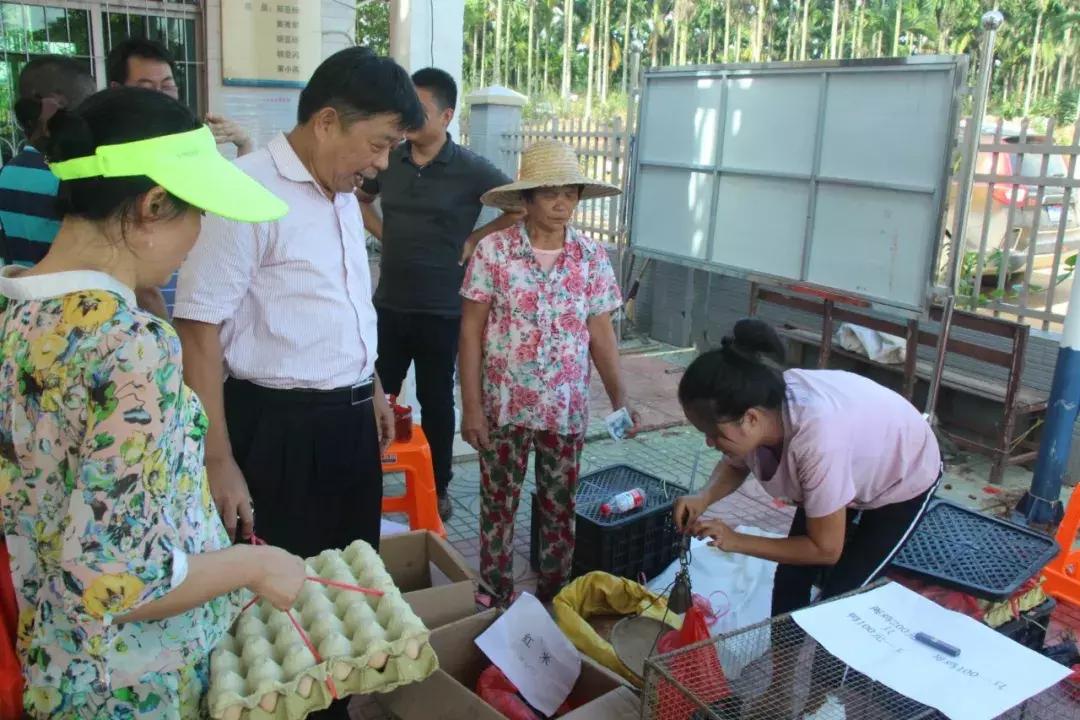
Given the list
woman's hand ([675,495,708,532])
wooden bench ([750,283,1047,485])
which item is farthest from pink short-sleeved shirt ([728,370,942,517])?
wooden bench ([750,283,1047,485])

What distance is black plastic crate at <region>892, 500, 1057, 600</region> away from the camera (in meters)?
2.25

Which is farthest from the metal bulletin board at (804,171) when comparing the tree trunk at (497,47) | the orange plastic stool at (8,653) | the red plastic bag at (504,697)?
the tree trunk at (497,47)

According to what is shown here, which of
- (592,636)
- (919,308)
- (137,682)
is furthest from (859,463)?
(919,308)

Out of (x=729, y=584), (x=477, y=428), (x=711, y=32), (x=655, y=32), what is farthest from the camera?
(x=655, y=32)

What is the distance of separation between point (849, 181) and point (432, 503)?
313 cm

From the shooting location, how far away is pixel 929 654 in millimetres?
1618

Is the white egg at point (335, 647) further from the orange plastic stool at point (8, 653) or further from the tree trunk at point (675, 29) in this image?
the tree trunk at point (675, 29)

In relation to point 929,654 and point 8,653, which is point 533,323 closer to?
point 929,654

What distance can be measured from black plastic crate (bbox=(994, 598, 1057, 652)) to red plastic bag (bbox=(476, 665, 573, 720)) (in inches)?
49.7

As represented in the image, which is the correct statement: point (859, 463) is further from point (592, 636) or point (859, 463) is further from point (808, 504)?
point (592, 636)

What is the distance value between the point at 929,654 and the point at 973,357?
357 cm

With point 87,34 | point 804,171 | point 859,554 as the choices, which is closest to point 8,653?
point 859,554

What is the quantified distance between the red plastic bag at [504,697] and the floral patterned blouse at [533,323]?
2.82 feet

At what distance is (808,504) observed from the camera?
2086mm
